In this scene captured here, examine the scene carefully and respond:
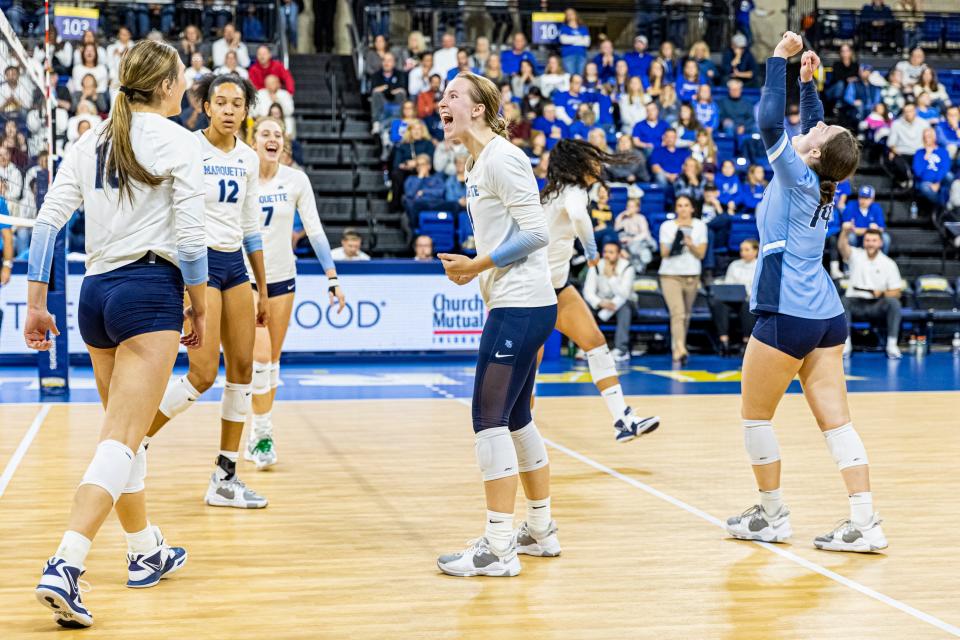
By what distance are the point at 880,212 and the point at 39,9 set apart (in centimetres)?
1278

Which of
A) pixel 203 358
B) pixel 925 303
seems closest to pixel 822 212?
pixel 203 358

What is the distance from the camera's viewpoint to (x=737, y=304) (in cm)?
1462

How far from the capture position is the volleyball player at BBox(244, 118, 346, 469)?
688 centimetres

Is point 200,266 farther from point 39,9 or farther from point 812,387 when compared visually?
point 39,9

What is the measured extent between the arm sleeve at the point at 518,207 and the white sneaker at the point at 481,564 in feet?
3.74

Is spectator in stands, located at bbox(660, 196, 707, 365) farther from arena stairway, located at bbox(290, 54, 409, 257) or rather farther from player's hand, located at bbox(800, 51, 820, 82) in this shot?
player's hand, located at bbox(800, 51, 820, 82)

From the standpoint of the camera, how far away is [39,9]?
17.3 meters

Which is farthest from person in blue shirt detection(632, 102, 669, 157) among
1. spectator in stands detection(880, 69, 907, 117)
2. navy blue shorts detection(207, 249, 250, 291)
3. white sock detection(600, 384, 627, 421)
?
navy blue shorts detection(207, 249, 250, 291)

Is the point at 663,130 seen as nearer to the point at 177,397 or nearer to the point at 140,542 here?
the point at 177,397

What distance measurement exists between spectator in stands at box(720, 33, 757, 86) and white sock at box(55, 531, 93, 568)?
17.3 m

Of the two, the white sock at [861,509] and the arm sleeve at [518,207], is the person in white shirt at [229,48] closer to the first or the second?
the arm sleeve at [518,207]

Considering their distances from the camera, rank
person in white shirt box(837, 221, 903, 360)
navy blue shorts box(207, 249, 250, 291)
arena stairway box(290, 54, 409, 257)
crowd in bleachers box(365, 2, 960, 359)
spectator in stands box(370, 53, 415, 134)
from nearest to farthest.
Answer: navy blue shorts box(207, 249, 250, 291) < person in white shirt box(837, 221, 903, 360) < crowd in bleachers box(365, 2, 960, 359) < arena stairway box(290, 54, 409, 257) < spectator in stands box(370, 53, 415, 134)

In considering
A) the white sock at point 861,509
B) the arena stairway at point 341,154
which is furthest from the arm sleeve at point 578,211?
the arena stairway at point 341,154

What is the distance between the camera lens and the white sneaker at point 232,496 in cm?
579
